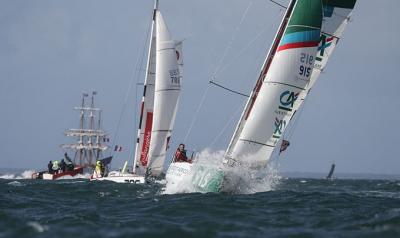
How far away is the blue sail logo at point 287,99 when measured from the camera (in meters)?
24.8

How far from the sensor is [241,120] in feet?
84.5

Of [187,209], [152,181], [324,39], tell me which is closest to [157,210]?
[187,209]

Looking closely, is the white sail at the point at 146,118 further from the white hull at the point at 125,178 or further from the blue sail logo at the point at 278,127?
the blue sail logo at the point at 278,127

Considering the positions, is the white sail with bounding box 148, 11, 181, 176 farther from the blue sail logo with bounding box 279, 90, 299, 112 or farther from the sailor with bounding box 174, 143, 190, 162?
the blue sail logo with bounding box 279, 90, 299, 112

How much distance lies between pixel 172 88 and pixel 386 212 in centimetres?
2436

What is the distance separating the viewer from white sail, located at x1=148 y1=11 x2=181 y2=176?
42.4 meters

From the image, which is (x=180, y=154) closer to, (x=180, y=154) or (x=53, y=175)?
(x=180, y=154)

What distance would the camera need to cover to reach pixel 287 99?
2486cm

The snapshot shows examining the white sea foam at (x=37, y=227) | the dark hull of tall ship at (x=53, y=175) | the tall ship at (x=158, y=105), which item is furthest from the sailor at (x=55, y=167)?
the white sea foam at (x=37, y=227)

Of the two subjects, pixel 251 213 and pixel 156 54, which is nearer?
pixel 251 213

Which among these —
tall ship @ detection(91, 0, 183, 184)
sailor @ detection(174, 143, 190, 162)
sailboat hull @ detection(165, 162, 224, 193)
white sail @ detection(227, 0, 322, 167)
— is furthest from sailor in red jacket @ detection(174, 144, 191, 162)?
tall ship @ detection(91, 0, 183, 184)

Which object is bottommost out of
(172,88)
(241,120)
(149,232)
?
(149,232)

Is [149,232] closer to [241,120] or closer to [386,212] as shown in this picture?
[386,212]

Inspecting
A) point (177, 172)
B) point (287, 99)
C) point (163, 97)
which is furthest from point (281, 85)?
point (163, 97)
